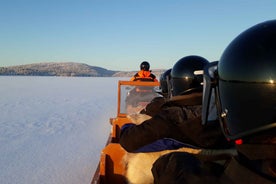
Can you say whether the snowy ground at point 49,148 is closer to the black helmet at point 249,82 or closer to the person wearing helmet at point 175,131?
the person wearing helmet at point 175,131

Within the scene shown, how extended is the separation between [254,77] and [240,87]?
0.08 meters

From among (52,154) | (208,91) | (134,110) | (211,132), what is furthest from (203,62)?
(52,154)

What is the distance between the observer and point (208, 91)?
5.33ft

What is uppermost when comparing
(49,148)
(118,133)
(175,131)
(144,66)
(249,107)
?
(144,66)

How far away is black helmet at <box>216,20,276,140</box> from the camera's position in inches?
47.6

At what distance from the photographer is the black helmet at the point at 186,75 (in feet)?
9.86

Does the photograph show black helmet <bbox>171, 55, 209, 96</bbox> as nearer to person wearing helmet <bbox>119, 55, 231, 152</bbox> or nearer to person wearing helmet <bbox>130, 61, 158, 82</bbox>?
person wearing helmet <bbox>119, 55, 231, 152</bbox>

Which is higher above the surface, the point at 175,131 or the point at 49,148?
the point at 175,131

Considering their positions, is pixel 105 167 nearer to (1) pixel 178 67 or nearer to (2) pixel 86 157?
(1) pixel 178 67

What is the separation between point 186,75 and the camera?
3.02m

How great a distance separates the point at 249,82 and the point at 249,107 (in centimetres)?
10

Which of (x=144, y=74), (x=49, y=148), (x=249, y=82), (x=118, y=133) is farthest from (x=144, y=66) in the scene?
(x=249, y=82)

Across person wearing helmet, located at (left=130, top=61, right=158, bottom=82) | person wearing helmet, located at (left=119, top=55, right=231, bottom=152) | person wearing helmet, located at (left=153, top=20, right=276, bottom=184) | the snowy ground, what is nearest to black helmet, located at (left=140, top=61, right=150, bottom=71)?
person wearing helmet, located at (left=130, top=61, right=158, bottom=82)

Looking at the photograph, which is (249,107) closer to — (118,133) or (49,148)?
(118,133)
